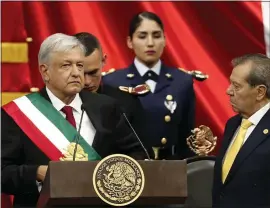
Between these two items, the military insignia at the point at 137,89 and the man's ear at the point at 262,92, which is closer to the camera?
the man's ear at the point at 262,92

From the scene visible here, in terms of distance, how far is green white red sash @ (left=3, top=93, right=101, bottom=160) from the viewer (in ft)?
11.5

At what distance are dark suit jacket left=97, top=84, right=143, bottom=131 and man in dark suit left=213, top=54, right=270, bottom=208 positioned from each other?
0.72 m

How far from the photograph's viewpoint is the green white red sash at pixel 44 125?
138 inches

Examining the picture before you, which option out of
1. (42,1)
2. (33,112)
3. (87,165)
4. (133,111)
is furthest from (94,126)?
(42,1)

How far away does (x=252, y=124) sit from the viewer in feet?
11.8

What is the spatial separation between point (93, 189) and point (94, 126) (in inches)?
23.5

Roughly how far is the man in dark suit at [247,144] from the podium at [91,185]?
521 mm

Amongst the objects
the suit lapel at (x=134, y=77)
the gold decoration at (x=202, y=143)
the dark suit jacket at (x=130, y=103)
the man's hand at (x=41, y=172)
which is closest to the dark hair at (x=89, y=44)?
the dark suit jacket at (x=130, y=103)

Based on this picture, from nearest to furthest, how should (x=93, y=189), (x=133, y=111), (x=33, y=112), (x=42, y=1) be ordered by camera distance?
(x=93, y=189)
(x=33, y=112)
(x=133, y=111)
(x=42, y=1)

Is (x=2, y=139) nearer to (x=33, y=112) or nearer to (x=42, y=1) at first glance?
(x=33, y=112)

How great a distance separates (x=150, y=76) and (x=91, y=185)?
1.74 m

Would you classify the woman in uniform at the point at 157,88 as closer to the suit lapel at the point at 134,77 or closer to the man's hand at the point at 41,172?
the suit lapel at the point at 134,77

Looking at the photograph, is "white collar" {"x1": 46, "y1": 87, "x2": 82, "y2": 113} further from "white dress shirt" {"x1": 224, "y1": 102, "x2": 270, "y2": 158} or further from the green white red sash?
"white dress shirt" {"x1": 224, "y1": 102, "x2": 270, "y2": 158}

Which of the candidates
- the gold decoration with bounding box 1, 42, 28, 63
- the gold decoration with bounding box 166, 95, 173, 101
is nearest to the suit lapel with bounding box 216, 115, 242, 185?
the gold decoration with bounding box 166, 95, 173, 101
